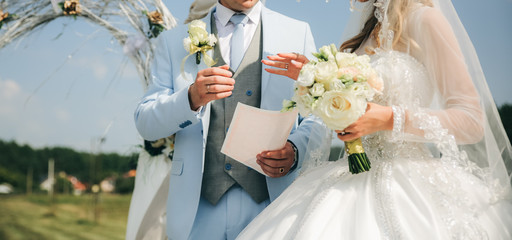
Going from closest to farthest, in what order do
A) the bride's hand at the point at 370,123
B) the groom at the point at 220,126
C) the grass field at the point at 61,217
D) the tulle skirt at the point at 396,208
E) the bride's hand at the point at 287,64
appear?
the tulle skirt at the point at 396,208, the bride's hand at the point at 370,123, the bride's hand at the point at 287,64, the groom at the point at 220,126, the grass field at the point at 61,217

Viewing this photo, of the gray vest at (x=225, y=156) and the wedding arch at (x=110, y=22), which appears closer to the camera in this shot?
the gray vest at (x=225, y=156)

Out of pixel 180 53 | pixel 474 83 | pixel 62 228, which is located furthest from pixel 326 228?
pixel 62 228

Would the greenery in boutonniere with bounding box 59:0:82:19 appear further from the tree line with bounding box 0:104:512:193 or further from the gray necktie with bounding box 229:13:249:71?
the tree line with bounding box 0:104:512:193

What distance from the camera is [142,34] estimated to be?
336cm

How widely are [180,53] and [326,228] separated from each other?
115 centimetres

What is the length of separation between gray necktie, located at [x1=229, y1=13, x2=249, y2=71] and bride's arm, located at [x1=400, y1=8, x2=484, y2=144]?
839 mm

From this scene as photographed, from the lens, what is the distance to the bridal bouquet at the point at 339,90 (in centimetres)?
134

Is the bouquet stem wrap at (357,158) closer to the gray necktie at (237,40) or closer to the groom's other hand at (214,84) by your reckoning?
the groom's other hand at (214,84)

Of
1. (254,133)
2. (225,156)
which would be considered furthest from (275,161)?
(225,156)

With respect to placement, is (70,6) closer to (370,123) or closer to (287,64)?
(287,64)

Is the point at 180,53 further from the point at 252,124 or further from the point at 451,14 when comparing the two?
the point at 451,14

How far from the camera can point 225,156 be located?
1936 mm

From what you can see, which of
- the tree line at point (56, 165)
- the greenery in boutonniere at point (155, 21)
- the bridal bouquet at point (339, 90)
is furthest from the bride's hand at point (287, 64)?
the tree line at point (56, 165)

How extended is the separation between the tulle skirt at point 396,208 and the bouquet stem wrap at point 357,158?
0.04 meters
